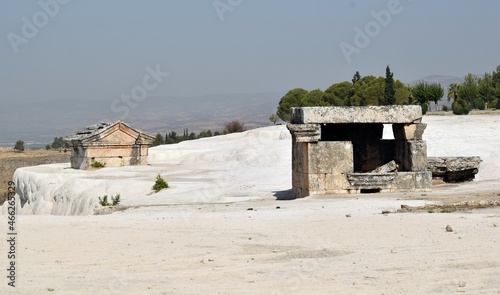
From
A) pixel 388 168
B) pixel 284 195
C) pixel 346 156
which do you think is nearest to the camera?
pixel 346 156

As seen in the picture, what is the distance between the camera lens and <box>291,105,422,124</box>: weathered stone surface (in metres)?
15.9

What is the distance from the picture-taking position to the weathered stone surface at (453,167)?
1770cm

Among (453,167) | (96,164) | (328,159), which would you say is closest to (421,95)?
(96,164)

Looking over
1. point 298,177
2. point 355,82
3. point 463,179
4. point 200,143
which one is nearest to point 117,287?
point 298,177

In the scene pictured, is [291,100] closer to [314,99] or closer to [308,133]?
[314,99]

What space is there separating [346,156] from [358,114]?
94 cm

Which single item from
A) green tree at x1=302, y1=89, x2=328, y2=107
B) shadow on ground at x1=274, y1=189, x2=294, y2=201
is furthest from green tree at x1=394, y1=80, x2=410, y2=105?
shadow on ground at x1=274, y1=189, x2=294, y2=201

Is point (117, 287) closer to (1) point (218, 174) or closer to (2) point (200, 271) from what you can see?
(2) point (200, 271)

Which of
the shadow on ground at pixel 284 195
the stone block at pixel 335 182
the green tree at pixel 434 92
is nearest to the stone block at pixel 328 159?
the stone block at pixel 335 182

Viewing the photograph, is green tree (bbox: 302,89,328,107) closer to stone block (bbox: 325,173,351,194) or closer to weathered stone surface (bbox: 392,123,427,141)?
weathered stone surface (bbox: 392,123,427,141)

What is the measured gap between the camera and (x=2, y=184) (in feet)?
137

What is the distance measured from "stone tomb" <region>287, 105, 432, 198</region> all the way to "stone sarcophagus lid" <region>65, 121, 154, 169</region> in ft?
48.0

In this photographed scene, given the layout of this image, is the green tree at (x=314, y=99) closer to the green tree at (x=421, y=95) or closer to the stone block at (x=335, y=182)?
the green tree at (x=421, y=95)

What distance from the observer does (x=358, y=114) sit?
16016 millimetres
